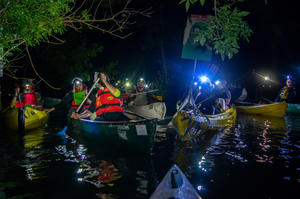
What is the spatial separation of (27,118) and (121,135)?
20.6ft

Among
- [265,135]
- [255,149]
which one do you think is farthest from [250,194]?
[265,135]

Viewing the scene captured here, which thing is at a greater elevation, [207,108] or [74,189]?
[207,108]

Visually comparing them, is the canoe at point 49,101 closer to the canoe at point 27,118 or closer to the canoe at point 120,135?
the canoe at point 27,118

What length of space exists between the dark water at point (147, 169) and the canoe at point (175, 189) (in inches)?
38.5

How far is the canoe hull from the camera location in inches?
250

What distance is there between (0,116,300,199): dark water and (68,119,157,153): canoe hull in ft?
0.86

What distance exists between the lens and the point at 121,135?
672 cm

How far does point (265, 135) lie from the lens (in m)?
9.96

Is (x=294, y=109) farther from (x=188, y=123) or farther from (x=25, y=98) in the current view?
(x=25, y=98)

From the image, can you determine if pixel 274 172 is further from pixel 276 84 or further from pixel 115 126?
pixel 276 84

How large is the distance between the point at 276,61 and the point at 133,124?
704 inches

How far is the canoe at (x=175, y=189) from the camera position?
3.30m

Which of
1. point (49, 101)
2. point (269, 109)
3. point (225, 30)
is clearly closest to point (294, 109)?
point (269, 109)

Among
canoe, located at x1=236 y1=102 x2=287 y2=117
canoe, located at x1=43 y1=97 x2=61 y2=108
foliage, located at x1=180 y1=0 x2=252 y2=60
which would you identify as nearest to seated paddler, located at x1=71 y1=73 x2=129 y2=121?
foliage, located at x1=180 y1=0 x2=252 y2=60
